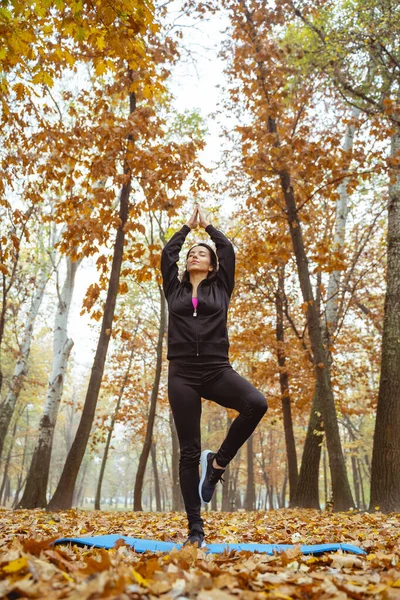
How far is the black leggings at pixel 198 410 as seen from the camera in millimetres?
3250

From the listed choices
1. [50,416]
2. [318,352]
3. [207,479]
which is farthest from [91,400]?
[207,479]

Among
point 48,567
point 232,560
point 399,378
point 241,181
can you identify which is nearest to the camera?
point 48,567

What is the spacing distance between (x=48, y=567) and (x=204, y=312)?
2.08 m

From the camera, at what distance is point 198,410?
3.33 metres

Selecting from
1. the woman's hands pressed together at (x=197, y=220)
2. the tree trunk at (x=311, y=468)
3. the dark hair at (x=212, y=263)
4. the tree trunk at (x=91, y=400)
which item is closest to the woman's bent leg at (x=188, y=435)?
the dark hair at (x=212, y=263)

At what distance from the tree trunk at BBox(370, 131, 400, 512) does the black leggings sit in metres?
4.27

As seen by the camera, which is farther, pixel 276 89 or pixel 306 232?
pixel 306 232

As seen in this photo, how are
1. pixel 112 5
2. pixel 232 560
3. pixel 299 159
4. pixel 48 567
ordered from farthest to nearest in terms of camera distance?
1. pixel 299 159
2. pixel 112 5
3. pixel 232 560
4. pixel 48 567

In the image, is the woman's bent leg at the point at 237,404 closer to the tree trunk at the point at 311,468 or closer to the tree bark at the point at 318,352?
the tree bark at the point at 318,352

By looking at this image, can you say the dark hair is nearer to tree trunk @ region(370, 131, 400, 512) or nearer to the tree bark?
tree trunk @ region(370, 131, 400, 512)

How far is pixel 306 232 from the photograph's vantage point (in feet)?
44.4

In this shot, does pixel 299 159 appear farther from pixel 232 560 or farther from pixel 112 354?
pixel 112 354

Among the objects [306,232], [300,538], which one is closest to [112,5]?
[300,538]

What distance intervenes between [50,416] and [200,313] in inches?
279
